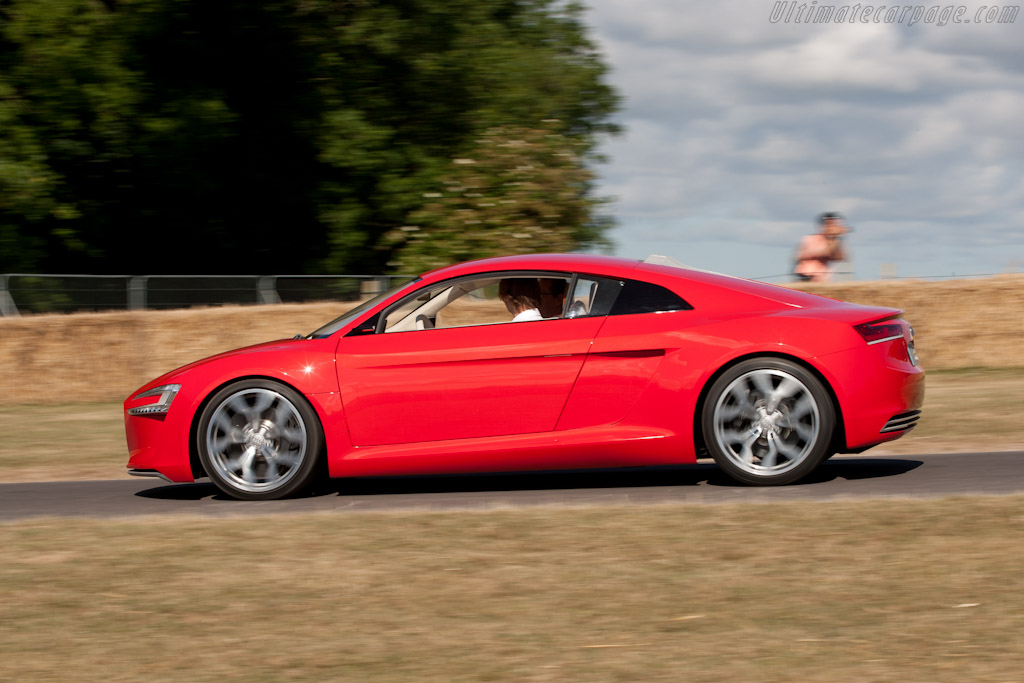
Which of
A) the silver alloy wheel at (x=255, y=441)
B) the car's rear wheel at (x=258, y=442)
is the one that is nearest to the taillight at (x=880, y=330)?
the car's rear wheel at (x=258, y=442)

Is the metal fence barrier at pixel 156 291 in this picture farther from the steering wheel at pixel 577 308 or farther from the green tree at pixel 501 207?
the steering wheel at pixel 577 308

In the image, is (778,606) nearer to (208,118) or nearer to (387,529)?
(387,529)

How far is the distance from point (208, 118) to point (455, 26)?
226 inches

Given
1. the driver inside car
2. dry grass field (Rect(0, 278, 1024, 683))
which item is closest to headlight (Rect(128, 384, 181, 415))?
dry grass field (Rect(0, 278, 1024, 683))

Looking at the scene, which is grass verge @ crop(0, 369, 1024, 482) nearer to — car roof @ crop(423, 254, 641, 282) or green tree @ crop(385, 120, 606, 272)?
car roof @ crop(423, 254, 641, 282)

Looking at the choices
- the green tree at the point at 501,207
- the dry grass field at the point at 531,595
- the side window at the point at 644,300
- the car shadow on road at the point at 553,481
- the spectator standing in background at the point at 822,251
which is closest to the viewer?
the dry grass field at the point at 531,595

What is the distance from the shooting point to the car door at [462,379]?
690 cm

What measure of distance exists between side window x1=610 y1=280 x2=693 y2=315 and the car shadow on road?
3.50 feet

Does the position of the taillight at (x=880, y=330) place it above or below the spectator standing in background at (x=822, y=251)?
below

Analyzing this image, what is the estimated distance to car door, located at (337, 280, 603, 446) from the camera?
6902 mm

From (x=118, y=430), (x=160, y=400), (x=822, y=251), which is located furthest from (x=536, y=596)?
(x=822, y=251)

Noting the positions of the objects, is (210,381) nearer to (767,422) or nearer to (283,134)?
(767,422)

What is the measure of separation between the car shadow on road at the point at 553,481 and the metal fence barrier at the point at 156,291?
9.63 m

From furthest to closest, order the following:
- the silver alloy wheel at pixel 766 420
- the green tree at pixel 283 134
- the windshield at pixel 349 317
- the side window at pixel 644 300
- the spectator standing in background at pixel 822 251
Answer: the green tree at pixel 283 134 < the spectator standing in background at pixel 822 251 < the windshield at pixel 349 317 < the side window at pixel 644 300 < the silver alloy wheel at pixel 766 420
